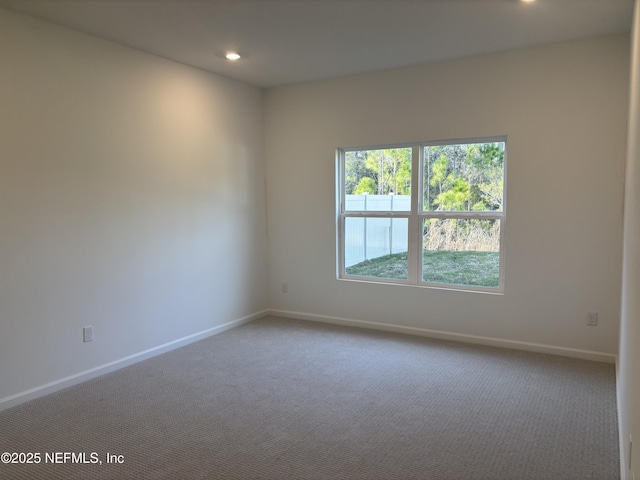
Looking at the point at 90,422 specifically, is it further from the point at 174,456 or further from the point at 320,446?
the point at 320,446

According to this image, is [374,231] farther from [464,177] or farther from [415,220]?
[464,177]

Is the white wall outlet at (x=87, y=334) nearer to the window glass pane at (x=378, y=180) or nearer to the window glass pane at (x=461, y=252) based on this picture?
the window glass pane at (x=378, y=180)

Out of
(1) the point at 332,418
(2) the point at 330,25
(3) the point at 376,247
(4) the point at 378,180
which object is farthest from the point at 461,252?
(2) the point at 330,25

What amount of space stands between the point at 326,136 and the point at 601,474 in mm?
3698

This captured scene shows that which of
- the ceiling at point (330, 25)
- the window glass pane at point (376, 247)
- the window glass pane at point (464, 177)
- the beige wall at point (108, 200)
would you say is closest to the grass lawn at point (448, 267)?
the window glass pane at point (376, 247)

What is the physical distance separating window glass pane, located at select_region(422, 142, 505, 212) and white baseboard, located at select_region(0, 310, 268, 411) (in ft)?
8.09

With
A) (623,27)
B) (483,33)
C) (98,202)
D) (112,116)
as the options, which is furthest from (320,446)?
(623,27)

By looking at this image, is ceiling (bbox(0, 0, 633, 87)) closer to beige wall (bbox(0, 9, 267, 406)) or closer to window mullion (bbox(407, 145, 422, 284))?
beige wall (bbox(0, 9, 267, 406))

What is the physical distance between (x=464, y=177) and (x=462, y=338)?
4.94ft

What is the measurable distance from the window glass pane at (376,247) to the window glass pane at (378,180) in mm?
155

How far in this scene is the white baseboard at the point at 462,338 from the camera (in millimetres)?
3801

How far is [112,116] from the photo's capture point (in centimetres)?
362

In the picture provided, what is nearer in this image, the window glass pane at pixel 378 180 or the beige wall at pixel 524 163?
A: the beige wall at pixel 524 163

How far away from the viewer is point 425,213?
4527 millimetres
